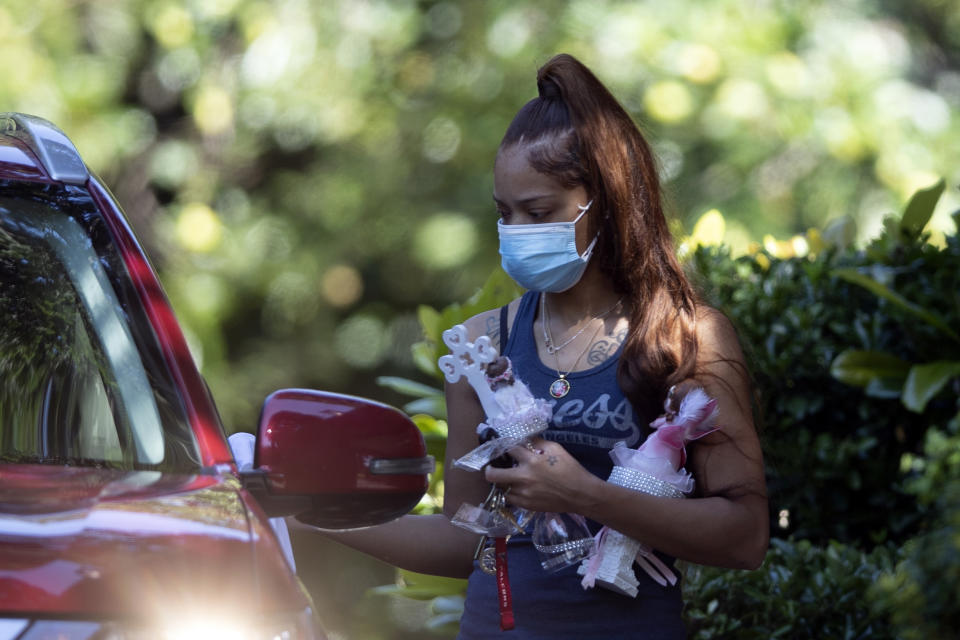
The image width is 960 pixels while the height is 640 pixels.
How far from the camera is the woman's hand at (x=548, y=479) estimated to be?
6.86 ft

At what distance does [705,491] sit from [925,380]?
1.27m

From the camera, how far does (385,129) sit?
277 inches

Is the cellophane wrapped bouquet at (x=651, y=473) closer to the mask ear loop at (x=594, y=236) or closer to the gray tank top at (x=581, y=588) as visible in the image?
the gray tank top at (x=581, y=588)

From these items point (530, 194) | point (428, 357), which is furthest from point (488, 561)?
point (428, 357)

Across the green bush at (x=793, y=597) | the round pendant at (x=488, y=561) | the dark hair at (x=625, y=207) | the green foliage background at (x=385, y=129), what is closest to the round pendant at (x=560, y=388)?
the dark hair at (x=625, y=207)

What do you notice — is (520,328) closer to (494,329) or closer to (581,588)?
(494,329)

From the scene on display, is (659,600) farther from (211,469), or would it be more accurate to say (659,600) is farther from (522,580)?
(211,469)

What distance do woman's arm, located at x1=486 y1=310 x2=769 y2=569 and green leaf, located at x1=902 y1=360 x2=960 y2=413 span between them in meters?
1.09

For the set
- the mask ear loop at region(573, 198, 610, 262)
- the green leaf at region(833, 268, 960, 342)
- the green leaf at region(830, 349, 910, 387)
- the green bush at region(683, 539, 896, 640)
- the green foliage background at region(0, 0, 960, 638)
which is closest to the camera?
the mask ear loop at region(573, 198, 610, 262)

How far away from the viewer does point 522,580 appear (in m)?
2.27

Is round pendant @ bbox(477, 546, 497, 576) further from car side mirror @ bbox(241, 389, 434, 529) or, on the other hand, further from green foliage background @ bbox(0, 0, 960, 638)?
green foliage background @ bbox(0, 0, 960, 638)

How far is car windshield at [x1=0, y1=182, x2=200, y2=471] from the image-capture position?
2.01 meters

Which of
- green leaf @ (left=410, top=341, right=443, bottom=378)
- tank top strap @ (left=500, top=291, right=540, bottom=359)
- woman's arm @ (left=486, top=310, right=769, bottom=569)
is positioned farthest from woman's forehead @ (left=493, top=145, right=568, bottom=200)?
green leaf @ (left=410, top=341, right=443, bottom=378)

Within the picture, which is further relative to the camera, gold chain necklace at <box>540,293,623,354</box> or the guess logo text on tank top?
gold chain necklace at <box>540,293,623,354</box>
